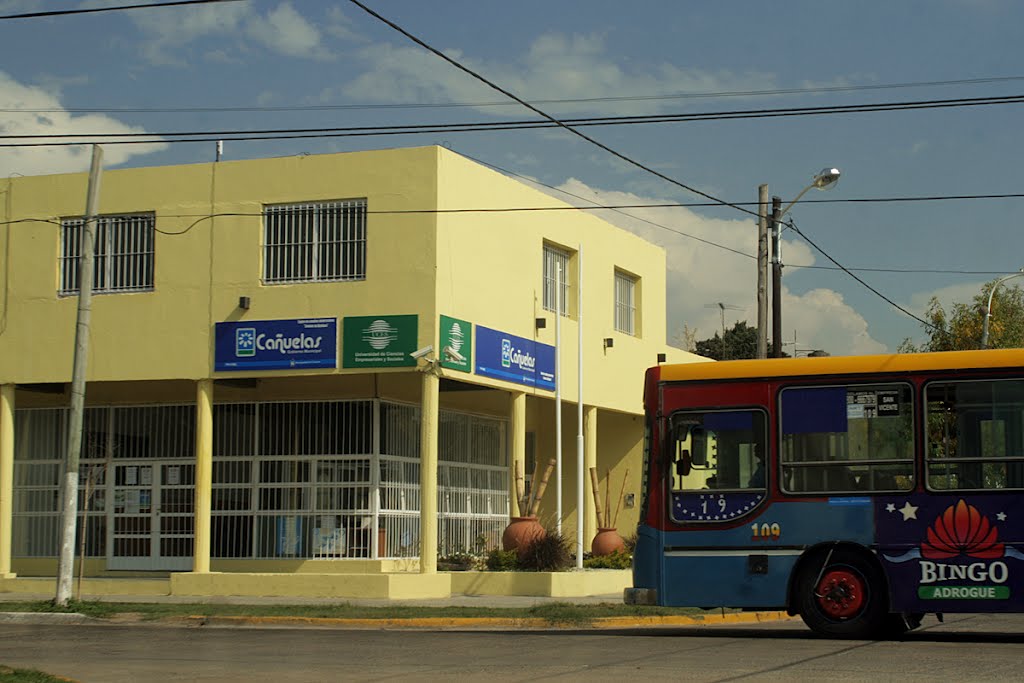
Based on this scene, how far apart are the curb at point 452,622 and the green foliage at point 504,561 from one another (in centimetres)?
661

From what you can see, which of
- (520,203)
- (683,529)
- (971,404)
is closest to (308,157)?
(520,203)

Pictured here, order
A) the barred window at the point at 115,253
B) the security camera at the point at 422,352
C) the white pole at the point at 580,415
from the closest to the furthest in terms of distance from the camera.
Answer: the security camera at the point at 422,352 < the barred window at the point at 115,253 < the white pole at the point at 580,415

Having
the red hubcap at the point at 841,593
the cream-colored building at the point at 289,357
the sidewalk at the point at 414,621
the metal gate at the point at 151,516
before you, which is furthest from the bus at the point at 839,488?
the metal gate at the point at 151,516

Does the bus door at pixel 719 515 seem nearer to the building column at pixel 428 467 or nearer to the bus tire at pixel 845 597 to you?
the bus tire at pixel 845 597

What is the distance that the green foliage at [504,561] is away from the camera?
27.2 metres

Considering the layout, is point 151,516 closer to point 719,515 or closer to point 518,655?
point 719,515

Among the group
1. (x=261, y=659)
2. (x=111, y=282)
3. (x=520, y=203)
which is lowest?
(x=261, y=659)

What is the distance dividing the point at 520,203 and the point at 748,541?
14139mm

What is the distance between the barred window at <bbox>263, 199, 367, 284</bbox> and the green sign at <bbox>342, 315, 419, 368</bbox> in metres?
1.04

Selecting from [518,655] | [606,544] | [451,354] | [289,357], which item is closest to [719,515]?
[518,655]

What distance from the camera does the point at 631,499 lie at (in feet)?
120

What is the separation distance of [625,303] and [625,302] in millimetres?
25

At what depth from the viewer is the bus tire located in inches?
630

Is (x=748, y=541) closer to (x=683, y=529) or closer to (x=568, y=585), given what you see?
(x=683, y=529)
